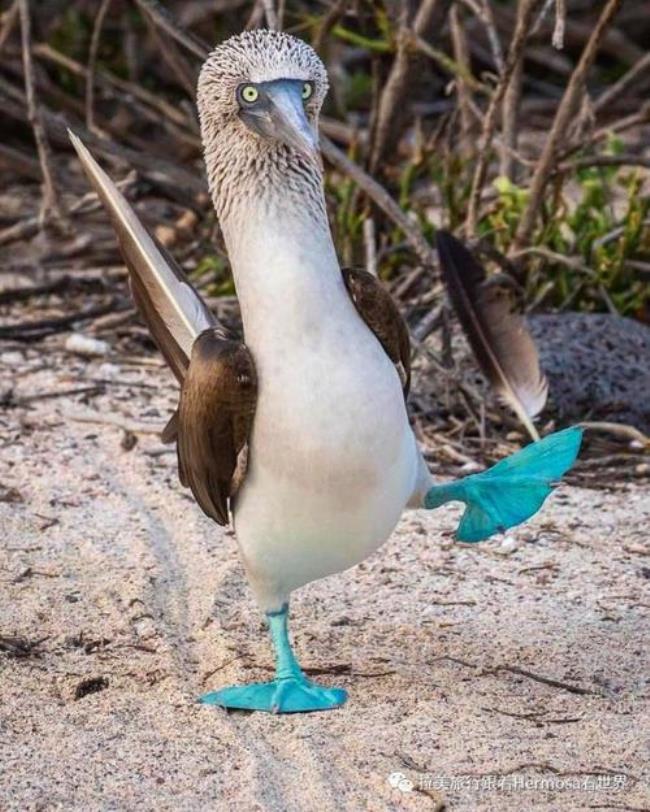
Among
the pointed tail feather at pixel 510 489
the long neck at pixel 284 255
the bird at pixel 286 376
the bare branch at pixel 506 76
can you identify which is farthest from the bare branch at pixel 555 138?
the long neck at pixel 284 255

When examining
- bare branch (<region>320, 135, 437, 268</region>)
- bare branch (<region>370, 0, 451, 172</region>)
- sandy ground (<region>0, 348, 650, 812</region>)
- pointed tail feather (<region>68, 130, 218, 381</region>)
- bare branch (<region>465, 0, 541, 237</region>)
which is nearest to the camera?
sandy ground (<region>0, 348, 650, 812</region>)

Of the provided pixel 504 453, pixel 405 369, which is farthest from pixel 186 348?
pixel 504 453

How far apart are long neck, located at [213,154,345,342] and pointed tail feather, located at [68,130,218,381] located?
0.54m

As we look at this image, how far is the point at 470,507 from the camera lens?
4043 millimetres

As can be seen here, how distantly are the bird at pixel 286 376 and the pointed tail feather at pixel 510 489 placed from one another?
0.26 m

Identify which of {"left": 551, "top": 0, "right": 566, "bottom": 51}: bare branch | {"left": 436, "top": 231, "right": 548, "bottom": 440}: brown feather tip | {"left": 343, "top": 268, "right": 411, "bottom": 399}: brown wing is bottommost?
{"left": 436, "top": 231, "right": 548, "bottom": 440}: brown feather tip

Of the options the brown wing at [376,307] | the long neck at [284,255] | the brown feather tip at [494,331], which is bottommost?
the brown feather tip at [494,331]

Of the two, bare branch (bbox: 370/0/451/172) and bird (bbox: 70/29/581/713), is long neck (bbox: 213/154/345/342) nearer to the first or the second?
bird (bbox: 70/29/581/713)

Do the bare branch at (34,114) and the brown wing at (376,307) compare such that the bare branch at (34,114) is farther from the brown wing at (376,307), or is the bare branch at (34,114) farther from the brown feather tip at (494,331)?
the brown wing at (376,307)

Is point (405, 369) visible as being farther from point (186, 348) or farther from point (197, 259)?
point (197, 259)

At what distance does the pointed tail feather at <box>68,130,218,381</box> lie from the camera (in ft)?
13.6

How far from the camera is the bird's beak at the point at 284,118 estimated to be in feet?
11.4

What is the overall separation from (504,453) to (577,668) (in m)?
1.61

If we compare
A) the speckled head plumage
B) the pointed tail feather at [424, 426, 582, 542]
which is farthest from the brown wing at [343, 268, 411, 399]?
the pointed tail feather at [424, 426, 582, 542]
